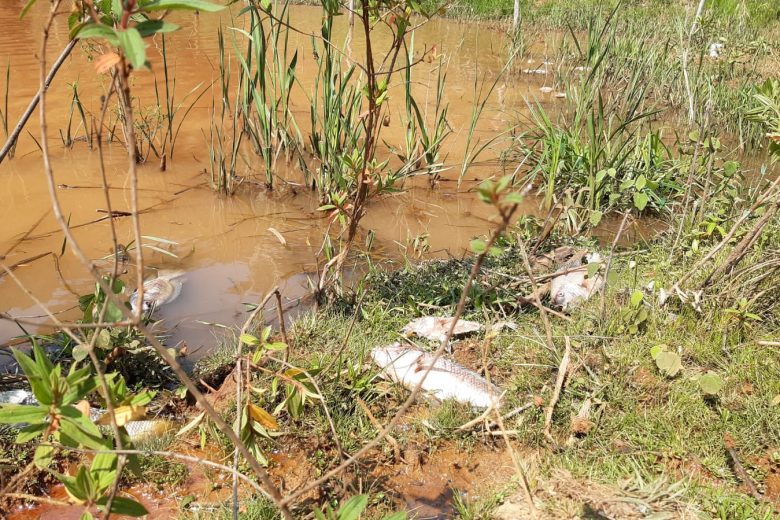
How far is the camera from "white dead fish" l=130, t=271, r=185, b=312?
3057mm

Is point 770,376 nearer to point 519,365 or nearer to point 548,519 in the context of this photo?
point 519,365

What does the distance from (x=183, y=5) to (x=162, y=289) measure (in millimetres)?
2393

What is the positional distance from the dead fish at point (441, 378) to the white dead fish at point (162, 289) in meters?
Result: 1.25

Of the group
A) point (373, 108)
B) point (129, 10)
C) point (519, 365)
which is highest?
point (129, 10)

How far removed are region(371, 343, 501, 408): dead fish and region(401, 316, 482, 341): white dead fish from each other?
0.18m

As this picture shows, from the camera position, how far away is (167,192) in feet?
14.3

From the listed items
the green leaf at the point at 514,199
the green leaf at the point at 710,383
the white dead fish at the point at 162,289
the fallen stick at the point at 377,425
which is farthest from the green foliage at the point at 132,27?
the white dead fish at the point at 162,289

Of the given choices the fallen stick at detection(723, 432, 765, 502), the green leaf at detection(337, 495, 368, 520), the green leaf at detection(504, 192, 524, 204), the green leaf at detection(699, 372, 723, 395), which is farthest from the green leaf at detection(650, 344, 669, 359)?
the green leaf at detection(504, 192, 524, 204)

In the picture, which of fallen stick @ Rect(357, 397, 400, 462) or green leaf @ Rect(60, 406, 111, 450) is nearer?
green leaf @ Rect(60, 406, 111, 450)

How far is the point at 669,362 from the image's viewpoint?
86.1 inches

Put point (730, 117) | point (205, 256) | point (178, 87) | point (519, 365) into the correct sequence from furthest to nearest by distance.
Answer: point (178, 87)
point (730, 117)
point (205, 256)
point (519, 365)

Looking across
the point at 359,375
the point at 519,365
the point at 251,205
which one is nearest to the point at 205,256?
the point at 251,205

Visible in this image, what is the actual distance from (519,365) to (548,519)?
759mm

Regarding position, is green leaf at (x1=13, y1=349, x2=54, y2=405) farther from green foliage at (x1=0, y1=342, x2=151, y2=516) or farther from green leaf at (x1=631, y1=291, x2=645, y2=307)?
green leaf at (x1=631, y1=291, x2=645, y2=307)
